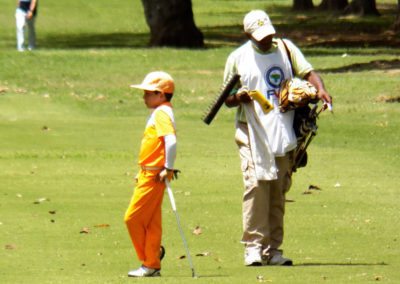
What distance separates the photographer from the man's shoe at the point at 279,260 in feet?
36.8

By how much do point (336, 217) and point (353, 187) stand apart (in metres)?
2.34

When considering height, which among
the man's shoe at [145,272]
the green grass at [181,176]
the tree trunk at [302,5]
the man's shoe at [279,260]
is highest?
the man's shoe at [145,272]

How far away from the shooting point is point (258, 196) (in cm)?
1121

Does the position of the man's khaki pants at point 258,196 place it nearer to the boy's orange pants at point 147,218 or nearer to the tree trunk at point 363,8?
the boy's orange pants at point 147,218

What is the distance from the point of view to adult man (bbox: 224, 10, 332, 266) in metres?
11.1

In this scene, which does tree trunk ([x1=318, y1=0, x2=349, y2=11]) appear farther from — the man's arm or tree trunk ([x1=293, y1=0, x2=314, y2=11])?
the man's arm

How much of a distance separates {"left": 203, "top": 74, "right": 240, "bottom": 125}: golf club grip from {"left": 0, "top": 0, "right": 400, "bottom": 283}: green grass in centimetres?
126

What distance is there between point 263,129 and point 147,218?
129cm

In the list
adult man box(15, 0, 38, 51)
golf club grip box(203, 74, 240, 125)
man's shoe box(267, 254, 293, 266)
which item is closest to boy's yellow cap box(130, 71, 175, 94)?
golf club grip box(203, 74, 240, 125)

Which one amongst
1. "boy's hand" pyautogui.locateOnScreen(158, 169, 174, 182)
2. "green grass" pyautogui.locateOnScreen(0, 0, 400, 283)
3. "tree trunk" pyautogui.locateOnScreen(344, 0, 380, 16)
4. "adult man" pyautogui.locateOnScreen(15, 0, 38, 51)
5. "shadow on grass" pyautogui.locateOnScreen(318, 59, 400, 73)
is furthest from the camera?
"tree trunk" pyautogui.locateOnScreen(344, 0, 380, 16)

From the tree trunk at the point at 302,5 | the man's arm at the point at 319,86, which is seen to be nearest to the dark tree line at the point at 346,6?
the tree trunk at the point at 302,5

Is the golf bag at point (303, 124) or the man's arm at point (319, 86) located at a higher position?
the man's arm at point (319, 86)

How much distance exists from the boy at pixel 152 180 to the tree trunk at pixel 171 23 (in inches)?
1111

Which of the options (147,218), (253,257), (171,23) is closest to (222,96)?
(147,218)
